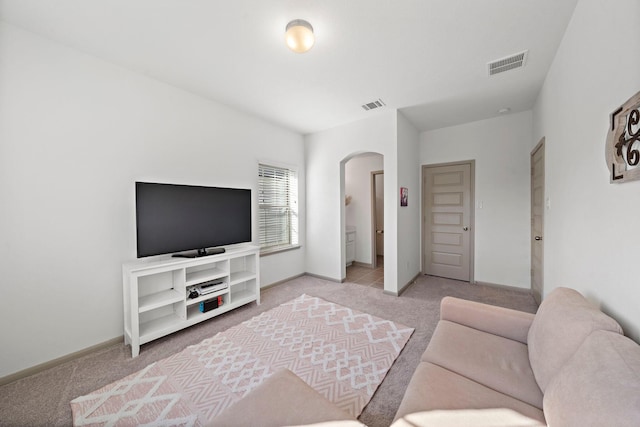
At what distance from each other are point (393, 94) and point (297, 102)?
124 cm

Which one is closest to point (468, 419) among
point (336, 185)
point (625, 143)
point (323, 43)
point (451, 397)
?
→ point (451, 397)

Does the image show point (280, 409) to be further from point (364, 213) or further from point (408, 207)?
point (364, 213)

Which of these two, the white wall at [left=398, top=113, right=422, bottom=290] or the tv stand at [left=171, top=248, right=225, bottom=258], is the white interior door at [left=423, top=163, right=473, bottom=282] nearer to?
the white wall at [left=398, top=113, right=422, bottom=290]

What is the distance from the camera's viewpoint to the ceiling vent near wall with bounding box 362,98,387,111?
3.15m

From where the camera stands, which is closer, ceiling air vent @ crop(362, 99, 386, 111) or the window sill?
ceiling air vent @ crop(362, 99, 386, 111)

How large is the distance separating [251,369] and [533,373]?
186 centimetres

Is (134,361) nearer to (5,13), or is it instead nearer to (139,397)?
(139,397)

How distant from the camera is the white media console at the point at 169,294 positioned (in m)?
2.13

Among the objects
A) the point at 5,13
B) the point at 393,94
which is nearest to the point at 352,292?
the point at 393,94

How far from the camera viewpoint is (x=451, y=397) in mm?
1054

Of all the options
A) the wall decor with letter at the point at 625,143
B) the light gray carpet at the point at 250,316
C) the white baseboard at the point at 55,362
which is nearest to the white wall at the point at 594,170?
the wall decor with letter at the point at 625,143

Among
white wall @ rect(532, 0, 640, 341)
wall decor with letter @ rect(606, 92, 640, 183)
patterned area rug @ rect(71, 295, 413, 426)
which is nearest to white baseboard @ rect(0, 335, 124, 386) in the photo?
patterned area rug @ rect(71, 295, 413, 426)

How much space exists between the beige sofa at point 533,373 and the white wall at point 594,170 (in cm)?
23

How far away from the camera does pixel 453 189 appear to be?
4117 mm
